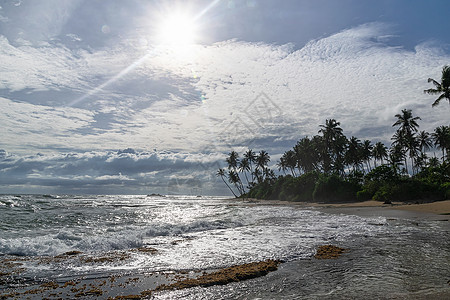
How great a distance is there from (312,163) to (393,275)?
7211 cm

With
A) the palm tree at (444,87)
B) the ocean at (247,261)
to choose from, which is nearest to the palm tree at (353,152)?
the palm tree at (444,87)

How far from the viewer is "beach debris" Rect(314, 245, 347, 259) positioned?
8375 mm

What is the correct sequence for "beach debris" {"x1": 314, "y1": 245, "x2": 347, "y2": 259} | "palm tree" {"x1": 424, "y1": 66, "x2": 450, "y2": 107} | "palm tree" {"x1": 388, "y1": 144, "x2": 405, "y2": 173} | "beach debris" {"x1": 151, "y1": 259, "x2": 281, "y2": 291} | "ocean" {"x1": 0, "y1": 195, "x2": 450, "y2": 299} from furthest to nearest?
"palm tree" {"x1": 388, "y1": 144, "x2": 405, "y2": 173} → "palm tree" {"x1": 424, "y1": 66, "x2": 450, "y2": 107} → "beach debris" {"x1": 314, "y1": 245, "x2": 347, "y2": 259} → "beach debris" {"x1": 151, "y1": 259, "x2": 281, "y2": 291} → "ocean" {"x1": 0, "y1": 195, "x2": 450, "y2": 299}

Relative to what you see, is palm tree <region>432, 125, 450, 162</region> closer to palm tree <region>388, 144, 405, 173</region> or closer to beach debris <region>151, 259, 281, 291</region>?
palm tree <region>388, 144, 405, 173</region>

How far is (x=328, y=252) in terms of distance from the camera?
892cm

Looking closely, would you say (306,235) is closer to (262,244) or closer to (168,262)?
(262,244)

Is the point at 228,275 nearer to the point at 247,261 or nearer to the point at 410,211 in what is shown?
the point at 247,261

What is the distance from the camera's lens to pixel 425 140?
65.6m

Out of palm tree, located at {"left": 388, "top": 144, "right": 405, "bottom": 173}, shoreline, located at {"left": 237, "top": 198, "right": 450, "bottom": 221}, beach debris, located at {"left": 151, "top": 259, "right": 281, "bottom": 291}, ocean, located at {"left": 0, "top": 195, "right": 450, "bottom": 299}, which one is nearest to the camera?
ocean, located at {"left": 0, "top": 195, "right": 450, "bottom": 299}

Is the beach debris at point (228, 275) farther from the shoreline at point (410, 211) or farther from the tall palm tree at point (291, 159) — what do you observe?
the tall palm tree at point (291, 159)

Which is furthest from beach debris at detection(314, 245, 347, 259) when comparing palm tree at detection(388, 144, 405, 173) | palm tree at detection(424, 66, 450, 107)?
palm tree at detection(388, 144, 405, 173)

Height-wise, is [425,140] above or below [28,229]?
above

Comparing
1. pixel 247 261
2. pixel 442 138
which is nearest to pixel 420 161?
pixel 442 138

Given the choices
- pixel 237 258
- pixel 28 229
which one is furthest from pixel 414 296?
pixel 28 229
